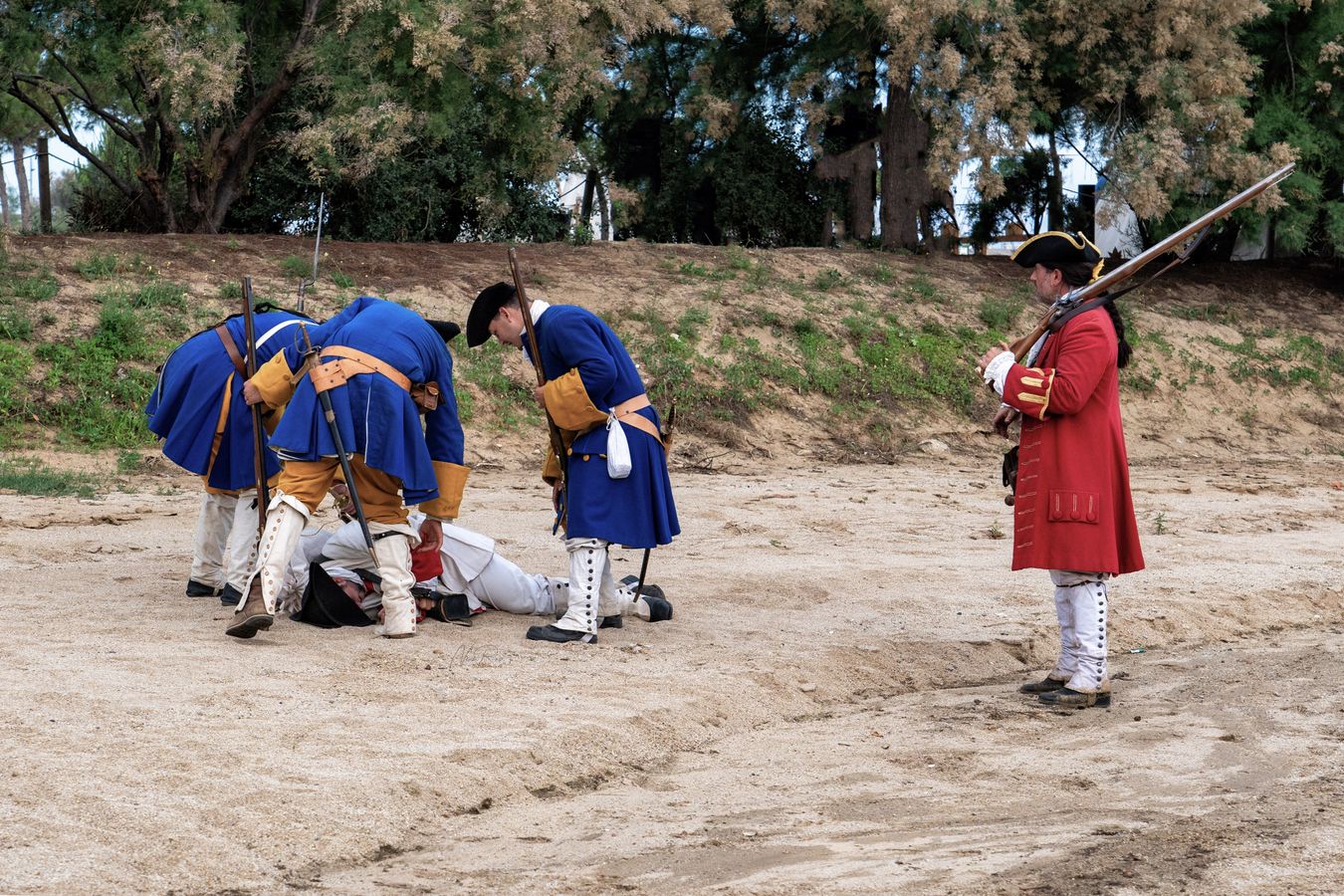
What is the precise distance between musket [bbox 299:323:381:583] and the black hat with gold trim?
294 cm

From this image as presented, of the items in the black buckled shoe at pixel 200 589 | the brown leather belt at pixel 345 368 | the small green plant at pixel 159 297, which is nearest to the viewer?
the brown leather belt at pixel 345 368

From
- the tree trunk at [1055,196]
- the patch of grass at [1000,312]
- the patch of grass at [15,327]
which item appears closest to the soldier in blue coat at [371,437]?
the patch of grass at [15,327]

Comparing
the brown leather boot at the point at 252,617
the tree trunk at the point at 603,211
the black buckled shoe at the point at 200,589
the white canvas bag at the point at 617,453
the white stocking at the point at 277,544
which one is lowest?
the black buckled shoe at the point at 200,589

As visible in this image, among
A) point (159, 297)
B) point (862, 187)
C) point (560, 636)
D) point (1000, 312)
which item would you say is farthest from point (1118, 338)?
point (862, 187)

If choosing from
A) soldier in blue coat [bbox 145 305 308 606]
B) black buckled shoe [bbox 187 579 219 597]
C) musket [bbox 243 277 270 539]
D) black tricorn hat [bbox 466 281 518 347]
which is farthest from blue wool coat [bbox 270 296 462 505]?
black buckled shoe [bbox 187 579 219 597]

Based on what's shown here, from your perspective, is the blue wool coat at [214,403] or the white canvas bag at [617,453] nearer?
the white canvas bag at [617,453]

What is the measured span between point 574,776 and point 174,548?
4.88m

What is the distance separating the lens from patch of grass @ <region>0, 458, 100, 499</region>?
10.3m

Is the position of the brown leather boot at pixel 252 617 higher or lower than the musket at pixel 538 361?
lower

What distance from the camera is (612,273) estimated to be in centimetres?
1694

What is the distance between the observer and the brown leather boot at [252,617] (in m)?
6.05

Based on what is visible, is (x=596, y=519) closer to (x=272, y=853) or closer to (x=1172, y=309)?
(x=272, y=853)

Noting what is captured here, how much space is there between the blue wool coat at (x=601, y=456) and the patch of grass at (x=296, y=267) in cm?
878

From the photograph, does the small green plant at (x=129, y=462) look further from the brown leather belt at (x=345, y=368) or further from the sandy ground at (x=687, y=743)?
the brown leather belt at (x=345, y=368)
